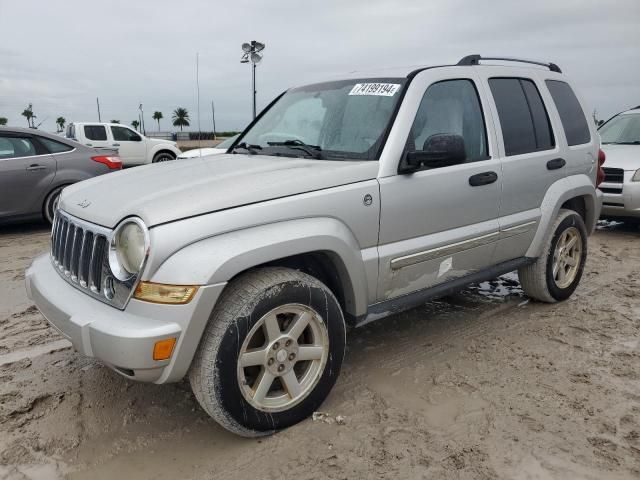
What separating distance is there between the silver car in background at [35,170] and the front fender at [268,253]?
5.90 metres

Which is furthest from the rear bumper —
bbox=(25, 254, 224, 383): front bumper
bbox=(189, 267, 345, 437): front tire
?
bbox=(25, 254, 224, 383): front bumper

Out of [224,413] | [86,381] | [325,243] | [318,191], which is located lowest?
[86,381]

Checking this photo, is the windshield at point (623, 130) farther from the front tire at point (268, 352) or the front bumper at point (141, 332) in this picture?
the front bumper at point (141, 332)

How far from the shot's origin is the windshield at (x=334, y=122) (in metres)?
3.17

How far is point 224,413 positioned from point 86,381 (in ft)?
4.19

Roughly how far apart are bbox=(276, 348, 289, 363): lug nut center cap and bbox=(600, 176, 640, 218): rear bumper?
6335mm

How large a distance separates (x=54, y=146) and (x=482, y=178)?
6.63 m

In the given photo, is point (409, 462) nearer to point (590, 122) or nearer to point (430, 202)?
point (430, 202)

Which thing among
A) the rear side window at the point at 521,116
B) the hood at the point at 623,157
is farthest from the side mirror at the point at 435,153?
the hood at the point at 623,157

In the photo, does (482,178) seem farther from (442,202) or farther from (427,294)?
(427,294)

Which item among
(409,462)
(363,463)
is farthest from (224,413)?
(409,462)

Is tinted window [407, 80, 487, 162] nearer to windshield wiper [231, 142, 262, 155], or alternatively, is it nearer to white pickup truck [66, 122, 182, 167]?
windshield wiper [231, 142, 262, 155]

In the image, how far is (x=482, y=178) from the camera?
3.47 m

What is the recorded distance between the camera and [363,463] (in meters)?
2.47
